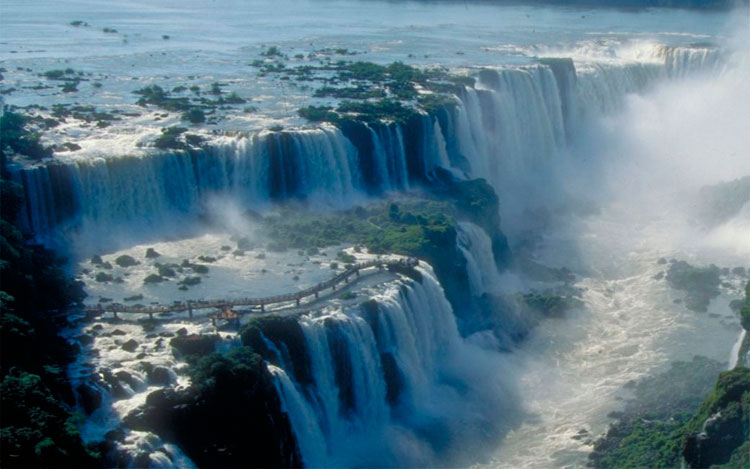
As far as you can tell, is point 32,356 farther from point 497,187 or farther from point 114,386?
point 497,187

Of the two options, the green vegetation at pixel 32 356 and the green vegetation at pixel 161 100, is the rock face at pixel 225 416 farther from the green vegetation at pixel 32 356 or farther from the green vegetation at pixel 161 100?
the green vegetation at pixel 161 100

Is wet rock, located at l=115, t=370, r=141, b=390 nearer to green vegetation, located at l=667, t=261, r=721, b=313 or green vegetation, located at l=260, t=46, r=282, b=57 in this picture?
green vegetation, located at l=667, t=261, r=721, b=313

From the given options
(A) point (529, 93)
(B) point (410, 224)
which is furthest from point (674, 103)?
(B) point (410, 224)

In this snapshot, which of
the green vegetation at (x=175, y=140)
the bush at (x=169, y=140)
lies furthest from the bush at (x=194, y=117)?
the bush at (x=169, y=140)

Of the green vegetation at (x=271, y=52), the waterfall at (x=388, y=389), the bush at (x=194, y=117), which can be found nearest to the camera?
the waterfall at (x=388, y=389)

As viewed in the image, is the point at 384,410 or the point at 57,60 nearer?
the point at 384,410

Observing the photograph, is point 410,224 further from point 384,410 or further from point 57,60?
point 57,60

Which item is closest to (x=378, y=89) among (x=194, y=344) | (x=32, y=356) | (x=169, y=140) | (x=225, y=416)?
(x=169, y=140)
